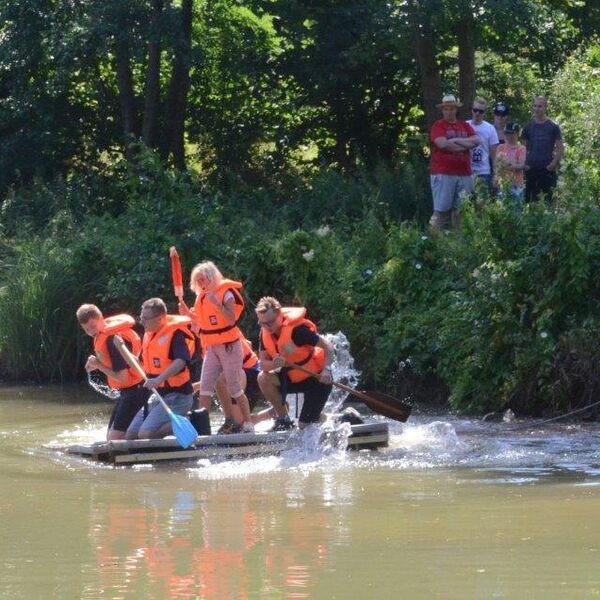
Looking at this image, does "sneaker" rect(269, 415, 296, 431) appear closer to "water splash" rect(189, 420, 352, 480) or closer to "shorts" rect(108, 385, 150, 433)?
"water splash" rect(189, 420, 352, 480)

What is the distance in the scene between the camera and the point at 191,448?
1173 centimetres

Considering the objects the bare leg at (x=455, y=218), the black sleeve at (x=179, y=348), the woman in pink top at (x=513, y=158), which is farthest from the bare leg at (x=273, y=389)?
the bare leg at (x=455, y=218)

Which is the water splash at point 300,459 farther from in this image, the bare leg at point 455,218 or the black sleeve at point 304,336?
the bare leg at point 455,218

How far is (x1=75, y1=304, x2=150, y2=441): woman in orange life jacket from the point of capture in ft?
38.4

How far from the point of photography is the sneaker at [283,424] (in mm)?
12406

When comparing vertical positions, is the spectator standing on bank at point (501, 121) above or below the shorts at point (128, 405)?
above

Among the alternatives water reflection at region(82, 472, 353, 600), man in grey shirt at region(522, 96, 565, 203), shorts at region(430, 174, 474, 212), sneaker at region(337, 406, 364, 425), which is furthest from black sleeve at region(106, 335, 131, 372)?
man in grey shirt at region(522, 96, 565, 203)

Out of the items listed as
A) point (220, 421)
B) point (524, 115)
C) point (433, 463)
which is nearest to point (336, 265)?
point (220, 421)

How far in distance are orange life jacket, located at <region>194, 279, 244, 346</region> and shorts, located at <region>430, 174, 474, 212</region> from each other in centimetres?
453

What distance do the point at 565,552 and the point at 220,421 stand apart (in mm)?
6483

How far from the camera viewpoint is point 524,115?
21.3m

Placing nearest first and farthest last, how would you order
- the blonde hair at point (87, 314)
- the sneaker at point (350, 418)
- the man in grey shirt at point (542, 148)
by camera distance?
the blonde hair at point (87, 314), the sneaker at point (350, 418), the man in grey shirt at point (542, 148)

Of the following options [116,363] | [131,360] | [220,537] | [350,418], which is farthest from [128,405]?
[220,537]

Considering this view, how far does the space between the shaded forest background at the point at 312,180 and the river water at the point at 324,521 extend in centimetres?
136
